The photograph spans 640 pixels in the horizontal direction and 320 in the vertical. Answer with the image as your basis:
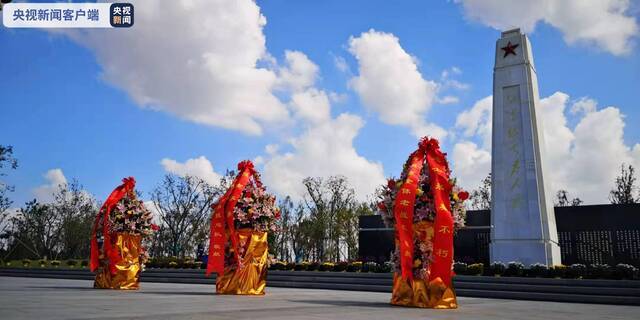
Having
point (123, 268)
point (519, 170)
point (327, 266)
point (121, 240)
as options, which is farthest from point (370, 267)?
point (121, 240)

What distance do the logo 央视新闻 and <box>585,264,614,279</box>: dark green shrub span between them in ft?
48.2

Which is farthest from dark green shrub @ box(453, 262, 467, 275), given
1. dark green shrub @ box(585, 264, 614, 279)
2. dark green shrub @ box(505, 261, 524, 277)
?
dark green shrub @ box(585, 264, 614, 279)

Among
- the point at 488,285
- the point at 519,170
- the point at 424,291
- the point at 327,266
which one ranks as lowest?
the point at 488,285

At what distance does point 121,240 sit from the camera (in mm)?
15492

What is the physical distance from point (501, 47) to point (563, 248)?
8960 millimetres

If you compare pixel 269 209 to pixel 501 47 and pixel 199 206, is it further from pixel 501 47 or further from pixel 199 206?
pixel 199 206

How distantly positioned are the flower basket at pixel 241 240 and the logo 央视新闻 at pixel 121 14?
4.84 metres

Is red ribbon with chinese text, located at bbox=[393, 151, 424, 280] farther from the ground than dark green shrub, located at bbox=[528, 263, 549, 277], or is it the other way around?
red ribbon with chinese text, located at bbox=[393, 151, 424, 280]

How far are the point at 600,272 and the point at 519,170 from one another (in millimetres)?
5403

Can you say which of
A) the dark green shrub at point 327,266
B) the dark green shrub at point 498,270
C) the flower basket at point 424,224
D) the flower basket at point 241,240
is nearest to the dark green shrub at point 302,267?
the dark green shrub at point 327,266

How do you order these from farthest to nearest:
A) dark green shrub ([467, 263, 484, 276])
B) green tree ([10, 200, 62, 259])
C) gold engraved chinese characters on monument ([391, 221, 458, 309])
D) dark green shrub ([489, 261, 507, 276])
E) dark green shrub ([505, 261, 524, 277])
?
1. green tree ([10, 200, 62, 259])
2. dark green shrub ([467, 263, 484, 276])
3. dark green shrub ([489, 261, 507, 276])
4. dark green shrub ([505, 261, 524, 277])
5. gold engraved chinese characters on monument ([391, 221, 458, 309])

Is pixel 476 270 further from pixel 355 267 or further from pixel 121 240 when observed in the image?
pixel 121 240

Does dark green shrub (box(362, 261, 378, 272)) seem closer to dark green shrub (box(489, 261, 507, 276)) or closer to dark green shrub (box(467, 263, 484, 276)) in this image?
dark green shrub (box(467, 263, 484, 276))

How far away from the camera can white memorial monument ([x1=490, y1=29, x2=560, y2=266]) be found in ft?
64.3
